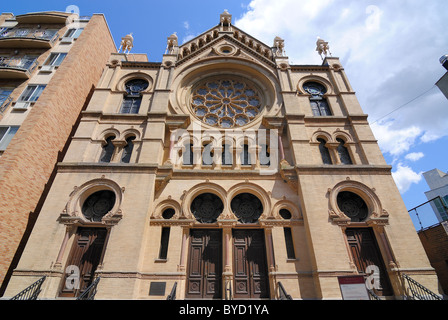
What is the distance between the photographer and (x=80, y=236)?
35.4 feet

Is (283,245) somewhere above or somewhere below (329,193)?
below

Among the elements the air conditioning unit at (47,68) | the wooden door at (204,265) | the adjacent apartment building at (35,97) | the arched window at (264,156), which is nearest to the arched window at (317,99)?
the arched window at (264,156)

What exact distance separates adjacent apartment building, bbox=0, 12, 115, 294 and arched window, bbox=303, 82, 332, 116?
1700 cm

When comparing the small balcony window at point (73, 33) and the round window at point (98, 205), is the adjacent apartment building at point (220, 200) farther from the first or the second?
the small balcony window at point (73, 33)

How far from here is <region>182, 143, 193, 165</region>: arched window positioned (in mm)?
13753

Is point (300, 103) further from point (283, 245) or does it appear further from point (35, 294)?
point (35, 294)

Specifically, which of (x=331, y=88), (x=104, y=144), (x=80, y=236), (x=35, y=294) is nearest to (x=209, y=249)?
(x=80, y=236)

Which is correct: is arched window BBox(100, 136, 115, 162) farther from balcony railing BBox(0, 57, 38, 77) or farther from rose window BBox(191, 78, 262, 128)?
balcony railing BBox(0, 57, 38, 77)

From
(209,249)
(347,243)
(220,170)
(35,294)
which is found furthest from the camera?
(220,170)

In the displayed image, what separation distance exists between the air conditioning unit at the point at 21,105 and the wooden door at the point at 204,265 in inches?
543

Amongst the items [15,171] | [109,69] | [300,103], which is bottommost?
[15,171]

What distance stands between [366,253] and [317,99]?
1051 centimetres

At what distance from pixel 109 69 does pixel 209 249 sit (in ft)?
49.4
